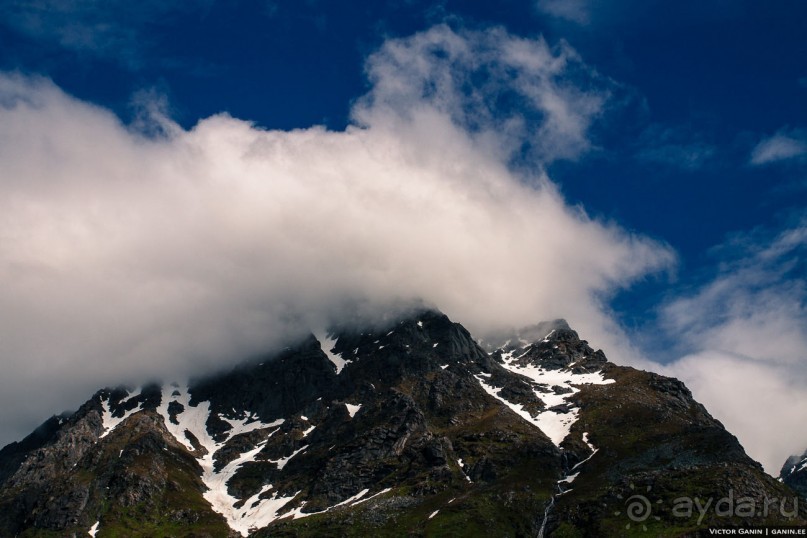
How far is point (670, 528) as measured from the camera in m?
195

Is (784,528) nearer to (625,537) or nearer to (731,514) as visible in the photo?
(731,514)

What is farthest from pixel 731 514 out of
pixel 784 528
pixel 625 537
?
pixel 625 537

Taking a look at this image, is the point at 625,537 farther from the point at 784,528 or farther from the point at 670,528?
the point at 784,528

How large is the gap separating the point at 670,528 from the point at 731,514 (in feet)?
64.2

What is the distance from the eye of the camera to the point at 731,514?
19488 cm

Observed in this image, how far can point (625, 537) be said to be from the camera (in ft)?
651

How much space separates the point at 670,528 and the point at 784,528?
3145 cm

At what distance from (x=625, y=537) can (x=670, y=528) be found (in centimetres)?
1407

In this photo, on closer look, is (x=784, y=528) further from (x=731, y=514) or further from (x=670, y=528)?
(x=670, y=528)

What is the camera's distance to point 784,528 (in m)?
178

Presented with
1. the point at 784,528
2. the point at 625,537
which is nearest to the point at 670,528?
the point at 625,537

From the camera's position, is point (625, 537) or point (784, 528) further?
point (625, 537)

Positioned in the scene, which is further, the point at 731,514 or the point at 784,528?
the point at 731,514
